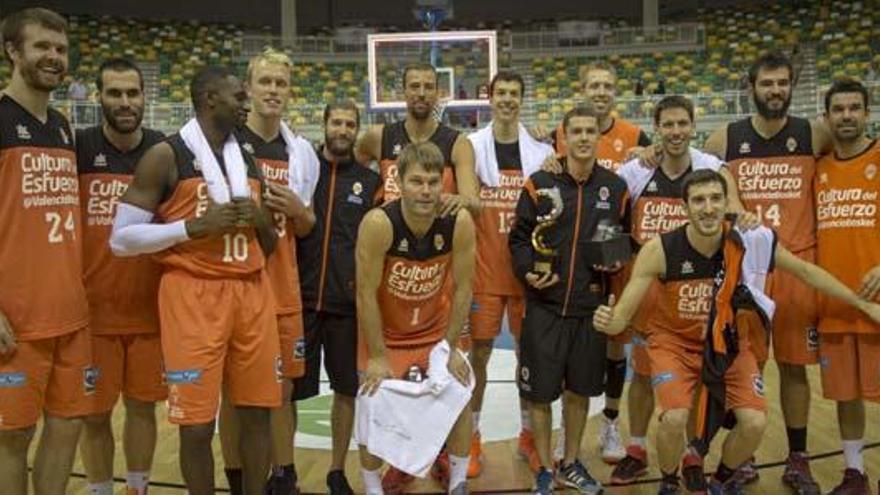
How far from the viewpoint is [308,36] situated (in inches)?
958

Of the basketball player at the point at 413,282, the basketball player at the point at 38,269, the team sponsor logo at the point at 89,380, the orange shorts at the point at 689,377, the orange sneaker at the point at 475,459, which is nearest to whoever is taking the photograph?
the basketball player at the point at 38,269

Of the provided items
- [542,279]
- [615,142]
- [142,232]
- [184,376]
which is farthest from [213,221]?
[615,142]

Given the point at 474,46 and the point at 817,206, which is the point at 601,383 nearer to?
the point at 817,206

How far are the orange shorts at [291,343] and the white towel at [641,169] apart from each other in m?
1.92

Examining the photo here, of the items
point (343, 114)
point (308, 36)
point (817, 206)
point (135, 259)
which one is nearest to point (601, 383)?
point (817, 206)

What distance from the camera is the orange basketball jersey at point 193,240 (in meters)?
3.44

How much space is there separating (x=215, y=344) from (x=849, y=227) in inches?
126

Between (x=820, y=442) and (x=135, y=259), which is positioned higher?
(x=135, y=259)

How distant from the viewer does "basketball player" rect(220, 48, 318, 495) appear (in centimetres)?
402

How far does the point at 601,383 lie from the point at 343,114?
1920 millimetres

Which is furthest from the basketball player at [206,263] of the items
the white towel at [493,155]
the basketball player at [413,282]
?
Answer: the white towel at [493,155]

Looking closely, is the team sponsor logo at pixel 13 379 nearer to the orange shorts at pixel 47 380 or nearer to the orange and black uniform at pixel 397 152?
the orange shorts at pixel 47 380

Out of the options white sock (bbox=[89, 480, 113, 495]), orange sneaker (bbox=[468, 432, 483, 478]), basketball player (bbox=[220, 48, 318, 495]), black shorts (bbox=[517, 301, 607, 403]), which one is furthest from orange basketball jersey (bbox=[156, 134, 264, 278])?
orange sneaker (bbox=[468, 432, 483, 478])

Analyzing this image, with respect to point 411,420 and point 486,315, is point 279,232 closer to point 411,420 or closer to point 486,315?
point 411,420
